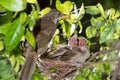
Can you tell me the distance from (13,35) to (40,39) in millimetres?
653

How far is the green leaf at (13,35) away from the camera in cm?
99

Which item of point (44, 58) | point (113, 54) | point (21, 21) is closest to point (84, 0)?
point (44, 58)

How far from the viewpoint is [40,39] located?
5.37ft

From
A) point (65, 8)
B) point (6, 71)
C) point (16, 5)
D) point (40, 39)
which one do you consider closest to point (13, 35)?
point (16, 5)

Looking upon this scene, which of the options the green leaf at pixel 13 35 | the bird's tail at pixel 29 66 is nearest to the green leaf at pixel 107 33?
the bird's tail at pixel 29 66

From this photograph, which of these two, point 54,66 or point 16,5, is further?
point 54,66

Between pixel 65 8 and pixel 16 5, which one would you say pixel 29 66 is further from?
pixel 16 5

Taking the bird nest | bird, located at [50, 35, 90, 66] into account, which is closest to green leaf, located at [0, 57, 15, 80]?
the bird nest

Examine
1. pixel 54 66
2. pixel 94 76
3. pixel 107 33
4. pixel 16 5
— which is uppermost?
pixel 16 5

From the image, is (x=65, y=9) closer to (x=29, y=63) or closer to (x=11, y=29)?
(x=29, y=63)

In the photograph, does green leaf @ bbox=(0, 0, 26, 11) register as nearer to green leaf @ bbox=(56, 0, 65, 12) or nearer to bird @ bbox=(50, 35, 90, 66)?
green leaf @ bbox=(56, 0, 65, 12)

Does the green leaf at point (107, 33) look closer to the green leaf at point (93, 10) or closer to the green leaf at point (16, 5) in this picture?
the green leaf at point (93, 10)

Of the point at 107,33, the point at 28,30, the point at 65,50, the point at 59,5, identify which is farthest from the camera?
the point at 65,50

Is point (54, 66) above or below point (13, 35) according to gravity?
below
